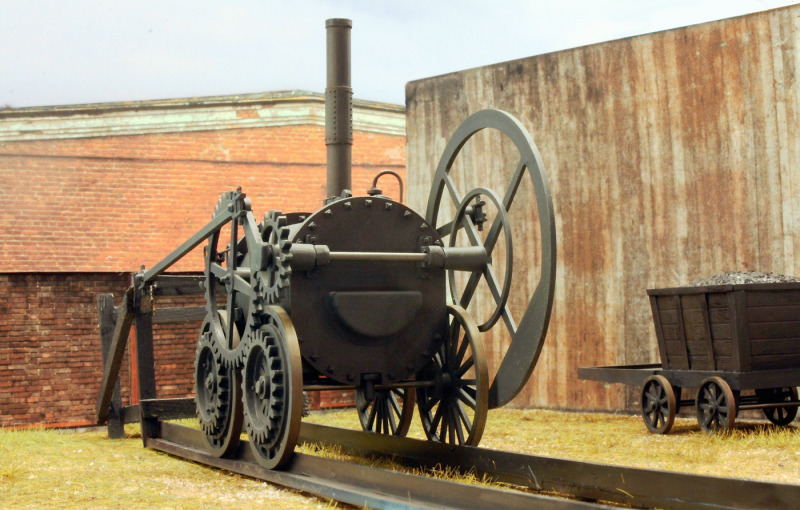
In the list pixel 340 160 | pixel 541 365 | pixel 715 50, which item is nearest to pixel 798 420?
pixel 541 365

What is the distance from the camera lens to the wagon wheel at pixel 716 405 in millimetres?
6738

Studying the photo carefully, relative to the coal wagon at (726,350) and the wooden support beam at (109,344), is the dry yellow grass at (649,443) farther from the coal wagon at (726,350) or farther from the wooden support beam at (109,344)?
the wooden support beam at (109,344)

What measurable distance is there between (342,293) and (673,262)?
4.43 meters

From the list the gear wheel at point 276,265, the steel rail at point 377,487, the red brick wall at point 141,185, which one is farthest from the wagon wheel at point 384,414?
the red brick wall at point 141,185

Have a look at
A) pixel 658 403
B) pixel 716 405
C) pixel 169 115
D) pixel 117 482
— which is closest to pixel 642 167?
pixel 658 403

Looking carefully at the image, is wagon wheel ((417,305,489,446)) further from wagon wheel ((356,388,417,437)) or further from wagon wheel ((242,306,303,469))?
wagon wheel ((242,306,303,469))

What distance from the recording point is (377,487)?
13.9ft

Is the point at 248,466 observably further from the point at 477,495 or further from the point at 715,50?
the point at 715,50

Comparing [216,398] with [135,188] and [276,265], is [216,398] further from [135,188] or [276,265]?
[135,188]

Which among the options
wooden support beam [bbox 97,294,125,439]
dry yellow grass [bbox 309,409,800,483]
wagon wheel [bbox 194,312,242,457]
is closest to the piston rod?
wagon wheel [bbox 194,312,242,457]

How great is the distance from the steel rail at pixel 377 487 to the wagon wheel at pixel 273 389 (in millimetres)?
117

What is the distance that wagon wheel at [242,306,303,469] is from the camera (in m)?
4.82

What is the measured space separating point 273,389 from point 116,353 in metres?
2.98

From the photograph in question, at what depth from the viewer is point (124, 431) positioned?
25.7ft
